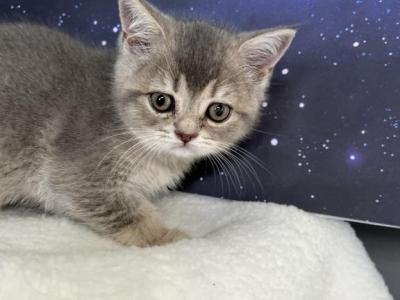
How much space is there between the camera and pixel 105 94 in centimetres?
127

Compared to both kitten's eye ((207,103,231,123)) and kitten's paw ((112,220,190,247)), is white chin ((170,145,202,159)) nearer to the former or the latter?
kitten's eye ((207,103,231,123))

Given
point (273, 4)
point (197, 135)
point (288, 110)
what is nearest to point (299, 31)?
point (273, 4)

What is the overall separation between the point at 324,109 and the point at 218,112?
30 centimetres

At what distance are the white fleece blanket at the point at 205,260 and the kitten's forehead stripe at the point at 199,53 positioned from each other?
352 millimetres

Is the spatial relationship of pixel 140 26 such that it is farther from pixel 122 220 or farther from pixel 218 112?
pixel 122 220

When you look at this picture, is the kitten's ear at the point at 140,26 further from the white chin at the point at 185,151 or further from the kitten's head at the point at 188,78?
the white chin at the point at 185,151

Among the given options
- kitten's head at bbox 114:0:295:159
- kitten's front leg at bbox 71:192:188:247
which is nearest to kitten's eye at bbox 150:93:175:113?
kitten's head at bbox 114:0:295:159

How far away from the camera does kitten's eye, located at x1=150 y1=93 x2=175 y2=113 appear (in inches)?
44.8

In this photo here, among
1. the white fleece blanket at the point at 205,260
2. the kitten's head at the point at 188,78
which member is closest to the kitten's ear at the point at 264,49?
the kitten's head at the point at 188,78

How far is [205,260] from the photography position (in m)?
1.02

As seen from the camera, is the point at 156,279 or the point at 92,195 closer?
the point at 156,279

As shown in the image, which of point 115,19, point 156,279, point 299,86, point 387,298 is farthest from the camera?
point 115,19

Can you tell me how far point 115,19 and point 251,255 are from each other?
0.76 meters

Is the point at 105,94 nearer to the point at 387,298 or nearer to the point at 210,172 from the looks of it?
the point at 210,172
